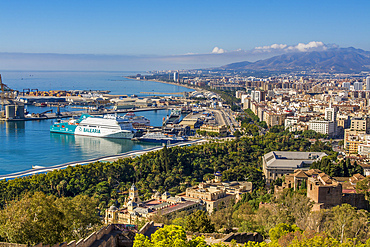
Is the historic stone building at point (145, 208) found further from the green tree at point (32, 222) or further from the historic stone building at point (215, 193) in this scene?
the green tree at point (32, 222)

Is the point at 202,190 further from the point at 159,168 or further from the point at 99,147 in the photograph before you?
the point at 99,147

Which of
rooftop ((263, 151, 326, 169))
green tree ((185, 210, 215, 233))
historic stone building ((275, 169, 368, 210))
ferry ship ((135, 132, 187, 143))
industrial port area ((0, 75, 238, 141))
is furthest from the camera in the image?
industrial port area ((0, 75, 238, 141))

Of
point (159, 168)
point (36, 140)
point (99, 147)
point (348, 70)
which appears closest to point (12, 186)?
point (159, 168)

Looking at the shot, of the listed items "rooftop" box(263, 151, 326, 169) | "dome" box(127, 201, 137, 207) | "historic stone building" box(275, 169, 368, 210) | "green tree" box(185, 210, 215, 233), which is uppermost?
"historic stone building" box(275, 169, 368, 210)

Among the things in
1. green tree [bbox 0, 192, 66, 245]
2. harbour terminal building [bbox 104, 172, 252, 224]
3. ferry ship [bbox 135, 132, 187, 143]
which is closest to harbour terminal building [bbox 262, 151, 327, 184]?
harbour terminal building [bbox 104, 172, 252, 224]

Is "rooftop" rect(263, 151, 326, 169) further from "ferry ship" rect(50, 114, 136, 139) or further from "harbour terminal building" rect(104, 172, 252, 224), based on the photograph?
"ferry ship" rect(50, 114, 136, 139)

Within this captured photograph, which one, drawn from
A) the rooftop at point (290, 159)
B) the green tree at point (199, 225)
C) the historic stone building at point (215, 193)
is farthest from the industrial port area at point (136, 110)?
the green tree at point (199, 225)
